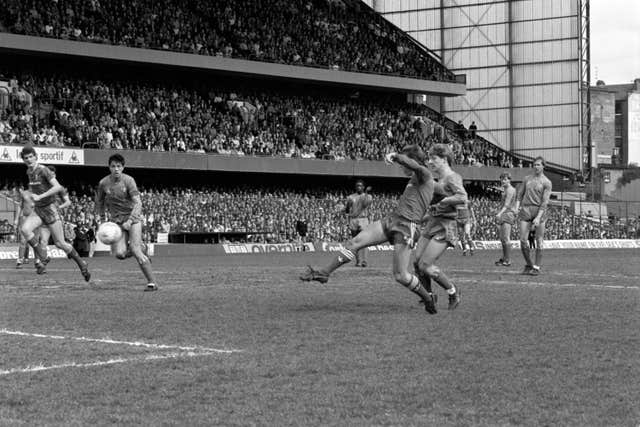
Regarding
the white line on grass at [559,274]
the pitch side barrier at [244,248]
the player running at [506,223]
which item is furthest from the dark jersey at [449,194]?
the pitch side barrier at [244,248]

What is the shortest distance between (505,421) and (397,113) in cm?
6030

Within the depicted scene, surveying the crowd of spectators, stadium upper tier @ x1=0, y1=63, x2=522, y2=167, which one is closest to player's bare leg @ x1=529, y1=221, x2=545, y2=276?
the crowd of spectators

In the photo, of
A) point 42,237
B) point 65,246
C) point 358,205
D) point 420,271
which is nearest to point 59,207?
point 65,246

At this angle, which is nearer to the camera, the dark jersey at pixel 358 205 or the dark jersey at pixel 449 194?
the dark jersey at pixel 449 194

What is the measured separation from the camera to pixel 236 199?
50125 millimetres

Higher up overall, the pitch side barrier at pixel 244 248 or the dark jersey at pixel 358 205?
the dark jersey at pixel 358 205

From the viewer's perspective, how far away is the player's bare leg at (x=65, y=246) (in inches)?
732

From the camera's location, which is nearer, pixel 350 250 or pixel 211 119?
pixel 350 250

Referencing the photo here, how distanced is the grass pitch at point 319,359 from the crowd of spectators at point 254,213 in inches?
1095

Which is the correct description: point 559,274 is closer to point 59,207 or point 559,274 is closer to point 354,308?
point 354,308

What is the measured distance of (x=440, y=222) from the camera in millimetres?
13547

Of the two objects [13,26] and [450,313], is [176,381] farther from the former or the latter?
[13,26]

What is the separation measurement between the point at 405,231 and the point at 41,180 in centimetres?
916

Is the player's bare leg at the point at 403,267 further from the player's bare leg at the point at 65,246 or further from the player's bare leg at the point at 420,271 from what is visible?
the player's bare leg at the point at 65,246
